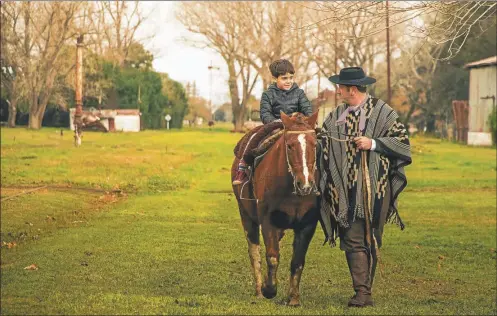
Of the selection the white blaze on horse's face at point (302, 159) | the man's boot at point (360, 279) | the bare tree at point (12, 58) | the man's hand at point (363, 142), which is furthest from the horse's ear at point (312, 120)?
the bare tree at point (12, 58)

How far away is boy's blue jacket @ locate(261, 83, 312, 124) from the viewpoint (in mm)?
10727

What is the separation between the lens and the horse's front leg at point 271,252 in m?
10.2

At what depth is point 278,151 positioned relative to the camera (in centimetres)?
1005

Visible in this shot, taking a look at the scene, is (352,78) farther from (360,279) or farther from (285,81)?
(360,279)

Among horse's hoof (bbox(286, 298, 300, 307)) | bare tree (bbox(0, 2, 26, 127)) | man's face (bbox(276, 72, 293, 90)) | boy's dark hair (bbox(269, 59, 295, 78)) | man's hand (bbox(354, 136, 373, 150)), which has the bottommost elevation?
horse's hoof (bbox(286, 298, 300, 307))

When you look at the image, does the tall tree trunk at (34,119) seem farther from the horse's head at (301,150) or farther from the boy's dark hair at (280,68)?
the horse's head at (301,150)

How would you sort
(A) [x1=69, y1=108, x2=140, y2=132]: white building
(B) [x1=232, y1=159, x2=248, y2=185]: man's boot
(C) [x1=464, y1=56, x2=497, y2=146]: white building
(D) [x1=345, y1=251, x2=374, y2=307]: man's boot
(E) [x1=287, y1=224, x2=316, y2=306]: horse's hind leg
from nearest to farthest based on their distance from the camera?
(D) [x1=345, y1=251, x2=374, y2=307]: man's boot, (E) [x1=287, y1=224, x2=316, y2=306]: horse's hind leg, (B) [x1=232, y1=159, x2=248, y2=185]: man's boot, (C) [x1=464, y1=56, x2=497, y2=146]: white building, (A) [x1=69, y1=108, x2=140, y2=132]: white building

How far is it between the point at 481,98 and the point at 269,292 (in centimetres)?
6147

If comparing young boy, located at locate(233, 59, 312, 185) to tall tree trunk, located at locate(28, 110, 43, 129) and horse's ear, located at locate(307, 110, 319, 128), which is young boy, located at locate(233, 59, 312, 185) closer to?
horse's ear, located at locate(307, 110, 319, 128)

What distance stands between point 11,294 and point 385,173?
419 cm

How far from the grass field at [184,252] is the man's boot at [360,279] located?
0.17 m

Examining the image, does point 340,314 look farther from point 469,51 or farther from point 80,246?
point 469,51

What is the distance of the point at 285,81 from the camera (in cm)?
1067

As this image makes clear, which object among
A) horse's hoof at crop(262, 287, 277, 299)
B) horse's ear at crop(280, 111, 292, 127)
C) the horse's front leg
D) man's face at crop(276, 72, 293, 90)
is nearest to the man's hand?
horse's ear at crop(280, 111, 292, 127)
